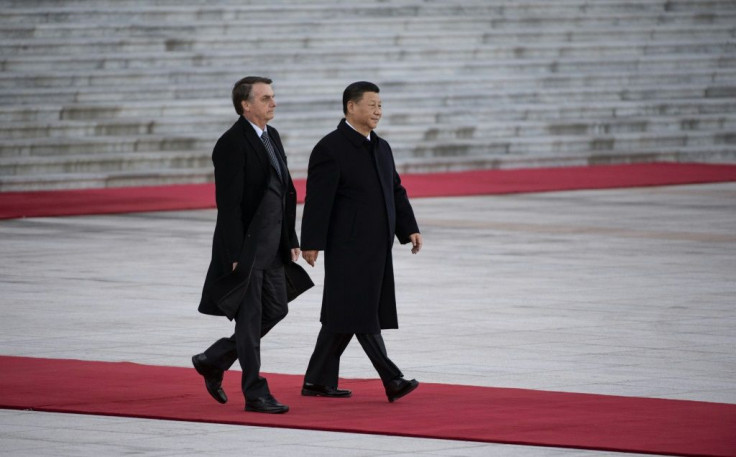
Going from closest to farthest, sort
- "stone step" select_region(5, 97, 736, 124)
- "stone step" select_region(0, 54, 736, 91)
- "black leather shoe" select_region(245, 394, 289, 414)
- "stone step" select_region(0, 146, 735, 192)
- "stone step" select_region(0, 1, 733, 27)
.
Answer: "black leather shoe" select_region(245, 394, 289, 414) → "stone step" select_region(0, 146, 735, 192) → "stone step" select_region(5, 97, 736, 124) → "stone step" select_region(0, 54, 736, 91) → "stone step" select_region(0, 1, 733, 27)

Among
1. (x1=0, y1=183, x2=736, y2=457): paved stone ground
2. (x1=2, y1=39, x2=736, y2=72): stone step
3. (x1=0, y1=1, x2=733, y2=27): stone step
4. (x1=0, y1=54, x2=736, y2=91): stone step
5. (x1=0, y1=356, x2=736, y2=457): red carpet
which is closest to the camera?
(x1=0, y1=356, x2=736, y2=457): red carpet

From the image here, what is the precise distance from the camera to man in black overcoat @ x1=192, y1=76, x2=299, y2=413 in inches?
321

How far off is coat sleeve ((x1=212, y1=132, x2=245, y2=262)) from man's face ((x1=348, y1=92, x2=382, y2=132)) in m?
0.70

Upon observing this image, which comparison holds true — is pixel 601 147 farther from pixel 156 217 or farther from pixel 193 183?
pixel 156 217

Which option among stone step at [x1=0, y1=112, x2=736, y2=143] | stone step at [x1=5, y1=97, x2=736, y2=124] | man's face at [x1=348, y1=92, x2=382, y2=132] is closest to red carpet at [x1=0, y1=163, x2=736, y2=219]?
stone step at [x1=0, y1=112, x2=736, y2=143]

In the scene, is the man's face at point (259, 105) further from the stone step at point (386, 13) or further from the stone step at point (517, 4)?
the stone step at point (517, 4)

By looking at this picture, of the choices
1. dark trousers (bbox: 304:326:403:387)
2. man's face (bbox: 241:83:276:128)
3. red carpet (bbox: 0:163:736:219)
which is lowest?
dark trousers (bbox: 304:326:403:387)

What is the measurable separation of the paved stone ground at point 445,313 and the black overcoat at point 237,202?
2.59ft

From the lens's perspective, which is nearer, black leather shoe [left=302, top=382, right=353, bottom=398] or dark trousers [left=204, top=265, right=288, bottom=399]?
dark trousers [left=204, top=265, right=288, bottom=399]

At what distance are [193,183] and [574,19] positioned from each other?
10564 mm

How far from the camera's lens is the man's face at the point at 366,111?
28.1ft

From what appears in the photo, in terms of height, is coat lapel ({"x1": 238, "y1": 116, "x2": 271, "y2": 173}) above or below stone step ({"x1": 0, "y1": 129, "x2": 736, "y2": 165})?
below

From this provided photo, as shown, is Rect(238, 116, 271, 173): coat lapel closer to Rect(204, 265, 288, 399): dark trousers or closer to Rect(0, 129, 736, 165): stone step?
Rect(204, 265, 288, 399): dark trousers

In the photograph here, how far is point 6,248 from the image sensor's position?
16062mm
